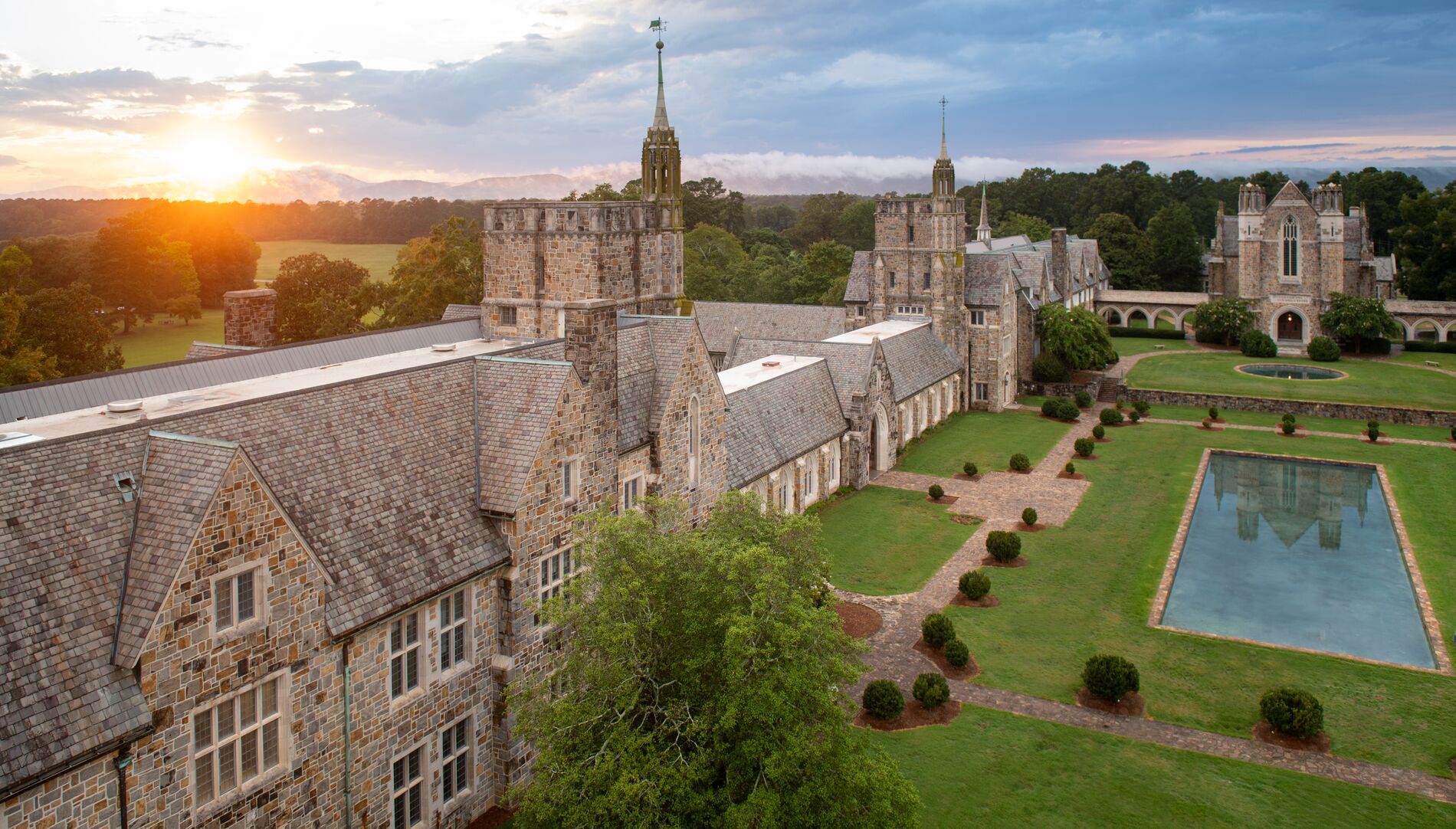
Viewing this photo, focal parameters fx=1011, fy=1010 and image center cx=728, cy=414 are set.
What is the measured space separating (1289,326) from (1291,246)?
731 cm

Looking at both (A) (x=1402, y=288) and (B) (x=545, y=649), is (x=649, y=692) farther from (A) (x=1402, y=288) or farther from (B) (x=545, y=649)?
(A) (x=1402, y=288)

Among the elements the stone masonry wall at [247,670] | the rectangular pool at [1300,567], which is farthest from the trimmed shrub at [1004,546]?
the stone masonry wall at [247,670]

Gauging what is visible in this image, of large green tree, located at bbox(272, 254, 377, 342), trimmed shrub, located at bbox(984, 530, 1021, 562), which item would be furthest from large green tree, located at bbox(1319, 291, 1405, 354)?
large green tree, located at bbox(272, 254, 377, 342)

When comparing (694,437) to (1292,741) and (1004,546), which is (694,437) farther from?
(1292,741)

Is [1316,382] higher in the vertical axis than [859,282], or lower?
lower

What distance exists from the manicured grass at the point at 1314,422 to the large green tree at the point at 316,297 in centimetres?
5247

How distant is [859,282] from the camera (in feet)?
247

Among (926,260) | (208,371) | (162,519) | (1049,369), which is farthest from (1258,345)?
(162,519)

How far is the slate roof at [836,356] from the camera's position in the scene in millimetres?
51594

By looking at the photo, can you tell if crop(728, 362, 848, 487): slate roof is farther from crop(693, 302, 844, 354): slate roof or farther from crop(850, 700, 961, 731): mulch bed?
crop(693, 302, 844, 354): slate roof

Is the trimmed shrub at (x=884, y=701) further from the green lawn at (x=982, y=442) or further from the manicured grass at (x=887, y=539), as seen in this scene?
the green lawn at (x=982, y=442)

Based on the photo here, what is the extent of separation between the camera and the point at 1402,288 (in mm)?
105250

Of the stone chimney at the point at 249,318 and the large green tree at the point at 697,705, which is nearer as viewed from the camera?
the large green tree at the point at 697,705

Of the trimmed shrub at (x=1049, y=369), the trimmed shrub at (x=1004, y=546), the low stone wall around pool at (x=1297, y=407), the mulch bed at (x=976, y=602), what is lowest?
the mulch bed at (x=976, y=602)
